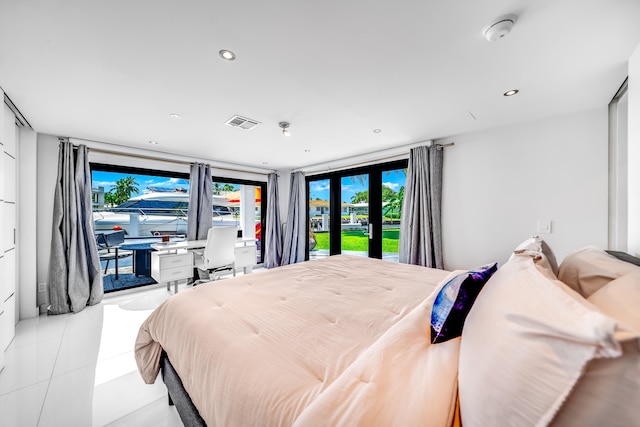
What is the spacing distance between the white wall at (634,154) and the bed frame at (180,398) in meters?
2.54

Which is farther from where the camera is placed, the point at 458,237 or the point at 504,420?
the point at 458,237

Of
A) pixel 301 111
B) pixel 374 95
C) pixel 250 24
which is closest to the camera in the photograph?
pixel 250 24

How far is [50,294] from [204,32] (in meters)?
3.78

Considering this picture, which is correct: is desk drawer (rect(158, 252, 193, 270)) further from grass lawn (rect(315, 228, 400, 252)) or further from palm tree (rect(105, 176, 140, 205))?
grass lawn (rect(315, 228, 400, 252))

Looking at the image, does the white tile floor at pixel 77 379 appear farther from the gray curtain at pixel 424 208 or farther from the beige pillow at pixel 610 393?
the gray curtain at pixel 424 208

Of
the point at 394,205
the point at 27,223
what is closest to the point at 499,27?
the point at 394,205

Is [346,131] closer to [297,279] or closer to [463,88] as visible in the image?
[463,88]

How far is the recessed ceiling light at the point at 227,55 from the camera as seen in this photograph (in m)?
1.57

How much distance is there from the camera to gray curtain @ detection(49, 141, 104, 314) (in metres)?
2.99

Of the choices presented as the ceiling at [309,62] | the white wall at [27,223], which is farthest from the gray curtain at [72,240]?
the ceiling at [309,62]

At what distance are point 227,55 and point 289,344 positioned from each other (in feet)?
6.00

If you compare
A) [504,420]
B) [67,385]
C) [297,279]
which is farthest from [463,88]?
[67,385]

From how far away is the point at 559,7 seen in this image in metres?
1.22

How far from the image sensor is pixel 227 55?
1604mm
